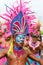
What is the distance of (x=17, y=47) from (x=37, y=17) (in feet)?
1.28

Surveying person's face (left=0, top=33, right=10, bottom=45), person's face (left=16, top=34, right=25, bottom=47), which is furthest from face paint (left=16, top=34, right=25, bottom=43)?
person's face (left=0, top=33, right=10, bottom=45)

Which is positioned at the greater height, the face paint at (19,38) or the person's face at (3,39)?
the face paint at (19,38)

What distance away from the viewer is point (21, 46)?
138 centimetres

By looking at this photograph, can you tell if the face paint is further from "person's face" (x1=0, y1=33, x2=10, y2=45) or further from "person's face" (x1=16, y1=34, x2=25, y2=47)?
"person's face" (x1=0, y1=33, x2=10, y2=45)

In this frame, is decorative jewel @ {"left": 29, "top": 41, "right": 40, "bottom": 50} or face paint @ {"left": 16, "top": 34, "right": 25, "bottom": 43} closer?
face paint @ {"left": 16, "top": 34, "right": 25, "bottom": 43}

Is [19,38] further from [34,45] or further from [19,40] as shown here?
[34,45]

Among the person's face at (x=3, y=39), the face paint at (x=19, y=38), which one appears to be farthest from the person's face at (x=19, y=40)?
the person's face at (x=3, y=39)

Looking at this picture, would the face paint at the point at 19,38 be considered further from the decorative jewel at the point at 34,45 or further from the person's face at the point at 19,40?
the decorative jewel at the point at 34,45

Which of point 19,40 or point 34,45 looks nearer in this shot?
point 19,40

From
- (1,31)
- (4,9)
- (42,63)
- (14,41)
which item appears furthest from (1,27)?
(42,63)

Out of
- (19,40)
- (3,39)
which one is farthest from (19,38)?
(3,39)

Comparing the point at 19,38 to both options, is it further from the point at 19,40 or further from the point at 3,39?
the point at 3,39

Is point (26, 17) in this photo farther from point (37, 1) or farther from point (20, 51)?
point (20, 51)

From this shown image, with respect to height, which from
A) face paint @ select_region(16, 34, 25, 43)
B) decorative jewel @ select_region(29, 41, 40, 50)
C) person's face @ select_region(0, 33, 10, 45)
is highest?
face paint @ select_region(16, 34, 25, 43)
